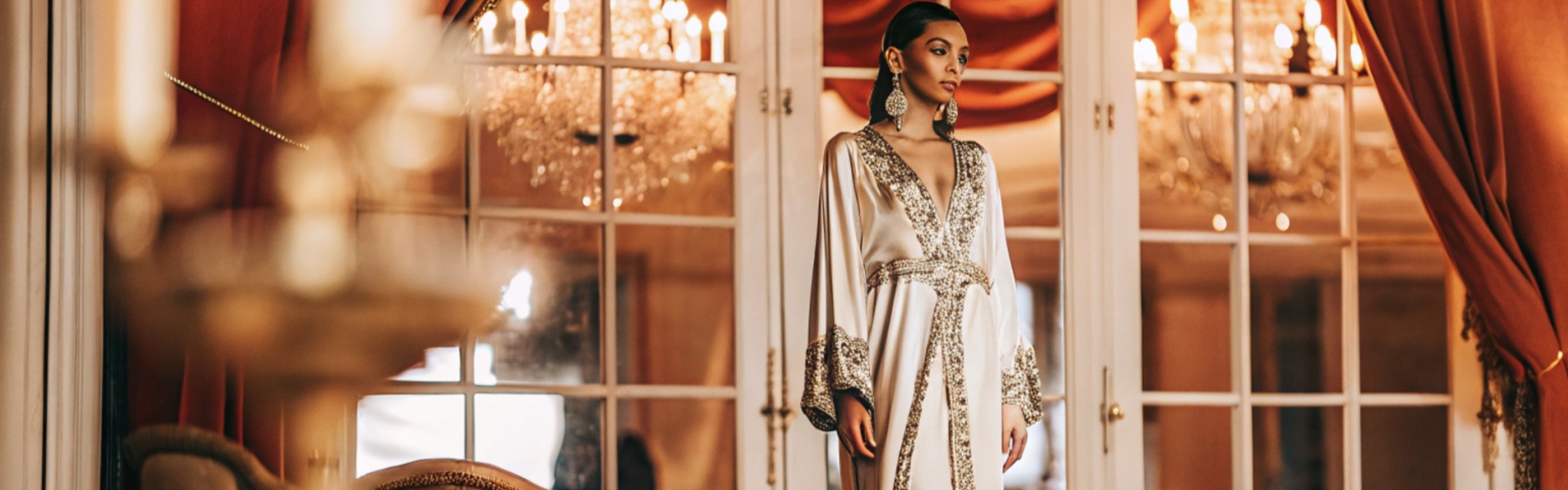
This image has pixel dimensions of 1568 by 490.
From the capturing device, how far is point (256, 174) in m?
3.27

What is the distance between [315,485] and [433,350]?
37cm

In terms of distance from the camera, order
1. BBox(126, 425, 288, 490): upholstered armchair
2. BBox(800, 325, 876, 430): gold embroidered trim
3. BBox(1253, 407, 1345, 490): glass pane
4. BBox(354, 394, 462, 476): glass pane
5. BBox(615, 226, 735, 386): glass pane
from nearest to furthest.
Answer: BBox(800, 325, 876, 430): gold embroidered trim → BBox(126, 425, 288, 490): upholstered armchair → BBox(354, 394, 462, 476): glass pane → BBox(615, 226, 735, 386): glass pane → BBox(1253, 407, 1345, 490): glass pane

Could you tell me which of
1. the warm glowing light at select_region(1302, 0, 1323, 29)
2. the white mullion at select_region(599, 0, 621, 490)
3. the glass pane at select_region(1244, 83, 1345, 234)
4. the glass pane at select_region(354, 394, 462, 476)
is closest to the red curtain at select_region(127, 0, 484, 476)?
the glass pane at select_region(354, 394, 462, 476)

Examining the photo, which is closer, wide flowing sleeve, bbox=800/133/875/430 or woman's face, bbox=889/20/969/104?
wide flowing sleeve, bbox=800/133/875/430

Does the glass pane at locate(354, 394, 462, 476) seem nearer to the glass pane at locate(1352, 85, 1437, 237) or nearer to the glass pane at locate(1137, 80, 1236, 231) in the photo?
the glass pane at locate(1137, 80, 1236, 231)

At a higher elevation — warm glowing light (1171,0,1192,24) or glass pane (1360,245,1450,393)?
warm glowing light (1171,0,1192,24)

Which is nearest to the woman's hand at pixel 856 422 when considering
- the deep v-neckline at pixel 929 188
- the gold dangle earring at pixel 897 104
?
the deep v-neckline at pixel 929 188

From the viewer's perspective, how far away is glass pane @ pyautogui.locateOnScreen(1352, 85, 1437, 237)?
374cm

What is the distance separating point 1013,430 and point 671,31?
1.32 metres

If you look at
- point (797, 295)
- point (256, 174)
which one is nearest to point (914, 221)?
point (797, 295)

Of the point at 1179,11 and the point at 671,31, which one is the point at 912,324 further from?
the point at 1179,11

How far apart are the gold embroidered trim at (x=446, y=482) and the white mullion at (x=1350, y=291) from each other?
6.09ft

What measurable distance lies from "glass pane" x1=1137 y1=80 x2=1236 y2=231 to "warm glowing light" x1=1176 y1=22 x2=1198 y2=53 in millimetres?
83

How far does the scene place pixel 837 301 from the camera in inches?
104
